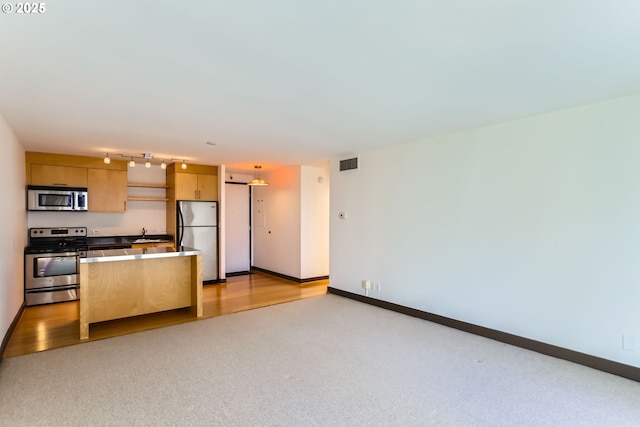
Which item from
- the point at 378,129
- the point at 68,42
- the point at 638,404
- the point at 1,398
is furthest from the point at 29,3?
the point at 638,404

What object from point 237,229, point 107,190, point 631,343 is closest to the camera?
point 631,343

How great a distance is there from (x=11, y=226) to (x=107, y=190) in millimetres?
1997

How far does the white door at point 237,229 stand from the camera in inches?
306

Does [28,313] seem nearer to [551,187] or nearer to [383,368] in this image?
[383,368]

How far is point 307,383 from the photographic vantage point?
2740 mm

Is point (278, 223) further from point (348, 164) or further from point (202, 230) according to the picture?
point (348, 164)

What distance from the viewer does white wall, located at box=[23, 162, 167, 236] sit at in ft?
18.8

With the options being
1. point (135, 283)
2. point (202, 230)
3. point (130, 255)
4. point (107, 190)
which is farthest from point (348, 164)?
point (107, 190)

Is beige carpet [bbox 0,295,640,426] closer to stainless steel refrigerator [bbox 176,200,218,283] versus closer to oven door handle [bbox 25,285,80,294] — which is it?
oven door handle [bbox 25,285,80,294]

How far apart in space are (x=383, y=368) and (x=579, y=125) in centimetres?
297

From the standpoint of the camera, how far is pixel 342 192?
568 centimetres

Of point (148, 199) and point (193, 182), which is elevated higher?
point (193, 182)

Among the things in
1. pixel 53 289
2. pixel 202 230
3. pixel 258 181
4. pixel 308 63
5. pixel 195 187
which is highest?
pixel 308 63

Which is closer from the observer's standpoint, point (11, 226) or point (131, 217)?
point (11, 226)
